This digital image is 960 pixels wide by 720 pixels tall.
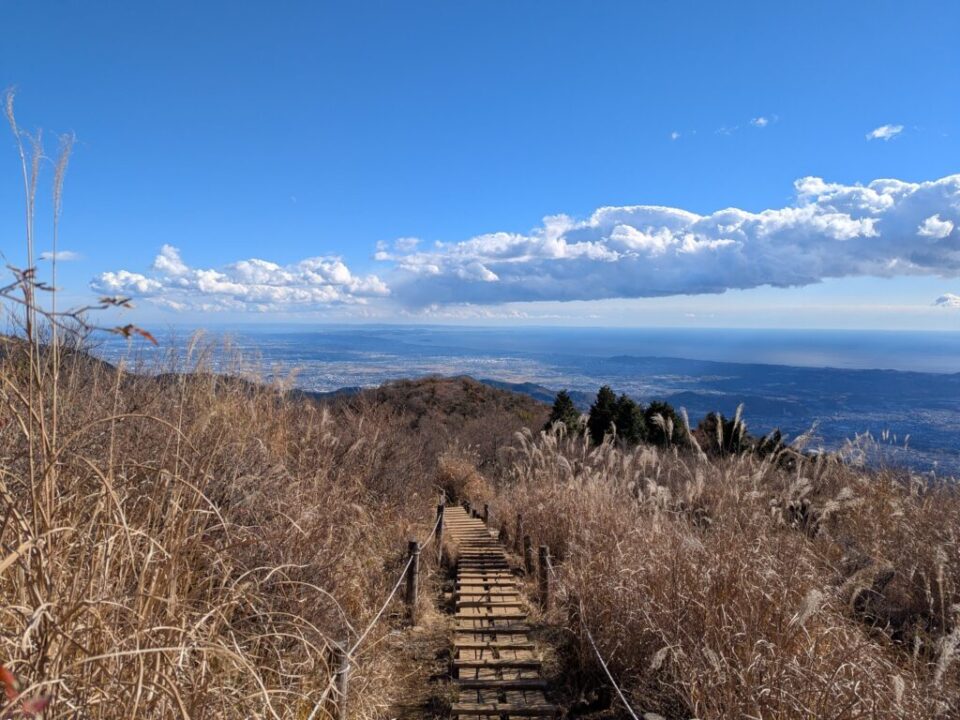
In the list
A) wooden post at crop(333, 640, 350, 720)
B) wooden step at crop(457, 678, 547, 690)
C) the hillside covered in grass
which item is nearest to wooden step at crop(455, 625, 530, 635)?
the hillside covered in grass

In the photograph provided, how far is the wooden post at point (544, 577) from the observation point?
22.6 ft

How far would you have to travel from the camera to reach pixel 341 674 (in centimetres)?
336

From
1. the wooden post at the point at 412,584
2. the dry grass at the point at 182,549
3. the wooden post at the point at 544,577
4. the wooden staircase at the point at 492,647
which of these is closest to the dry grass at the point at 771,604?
the wooden post at the point at 544,577

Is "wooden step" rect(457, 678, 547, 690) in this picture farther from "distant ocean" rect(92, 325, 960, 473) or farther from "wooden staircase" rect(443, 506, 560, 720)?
"distant ocean" rect(92, 325, 960, 473)

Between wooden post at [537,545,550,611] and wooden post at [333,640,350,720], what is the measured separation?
341cm

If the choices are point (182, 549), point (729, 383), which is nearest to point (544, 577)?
point (182, 549)

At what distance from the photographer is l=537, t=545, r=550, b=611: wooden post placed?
6.88 meters

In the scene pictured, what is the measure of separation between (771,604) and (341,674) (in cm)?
258

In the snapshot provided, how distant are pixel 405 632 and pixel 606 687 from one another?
2404 mm

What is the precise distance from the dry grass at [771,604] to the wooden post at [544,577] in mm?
236

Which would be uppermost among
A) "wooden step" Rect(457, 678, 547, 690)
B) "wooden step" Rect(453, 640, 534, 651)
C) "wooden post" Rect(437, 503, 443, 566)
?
"wooden step" Rect(457, 678, 547, 690)

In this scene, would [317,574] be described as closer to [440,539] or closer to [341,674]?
[341,674]

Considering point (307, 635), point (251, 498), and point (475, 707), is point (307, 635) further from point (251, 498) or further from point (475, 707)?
point (475, 707)

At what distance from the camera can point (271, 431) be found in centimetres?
794
